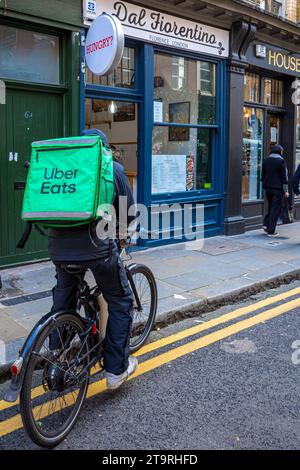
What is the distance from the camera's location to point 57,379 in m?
3.03

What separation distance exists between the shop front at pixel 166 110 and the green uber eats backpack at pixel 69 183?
14.2 feet

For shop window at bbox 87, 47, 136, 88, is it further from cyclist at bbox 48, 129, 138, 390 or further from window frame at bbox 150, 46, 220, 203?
cyclist at bbox 48, 129, 138, 390

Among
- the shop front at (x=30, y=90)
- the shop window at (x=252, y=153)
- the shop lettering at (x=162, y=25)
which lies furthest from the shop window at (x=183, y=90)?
the shop front at (x=30, y=90)

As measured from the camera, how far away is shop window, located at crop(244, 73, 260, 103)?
10.3 metres

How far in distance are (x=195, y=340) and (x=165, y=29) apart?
5651 mm

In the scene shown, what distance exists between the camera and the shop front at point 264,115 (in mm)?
10391

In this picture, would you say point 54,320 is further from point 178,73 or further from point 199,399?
point 178,73

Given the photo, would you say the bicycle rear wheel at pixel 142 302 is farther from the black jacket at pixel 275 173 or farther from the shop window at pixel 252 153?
the shop window at pixel 252 153

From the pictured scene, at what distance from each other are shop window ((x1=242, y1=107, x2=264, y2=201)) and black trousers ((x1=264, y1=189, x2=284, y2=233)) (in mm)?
857

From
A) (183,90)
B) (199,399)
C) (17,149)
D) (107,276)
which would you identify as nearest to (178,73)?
(183,90)

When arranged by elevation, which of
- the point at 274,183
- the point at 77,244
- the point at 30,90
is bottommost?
the point at 77,244

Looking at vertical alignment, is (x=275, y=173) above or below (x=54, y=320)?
above
